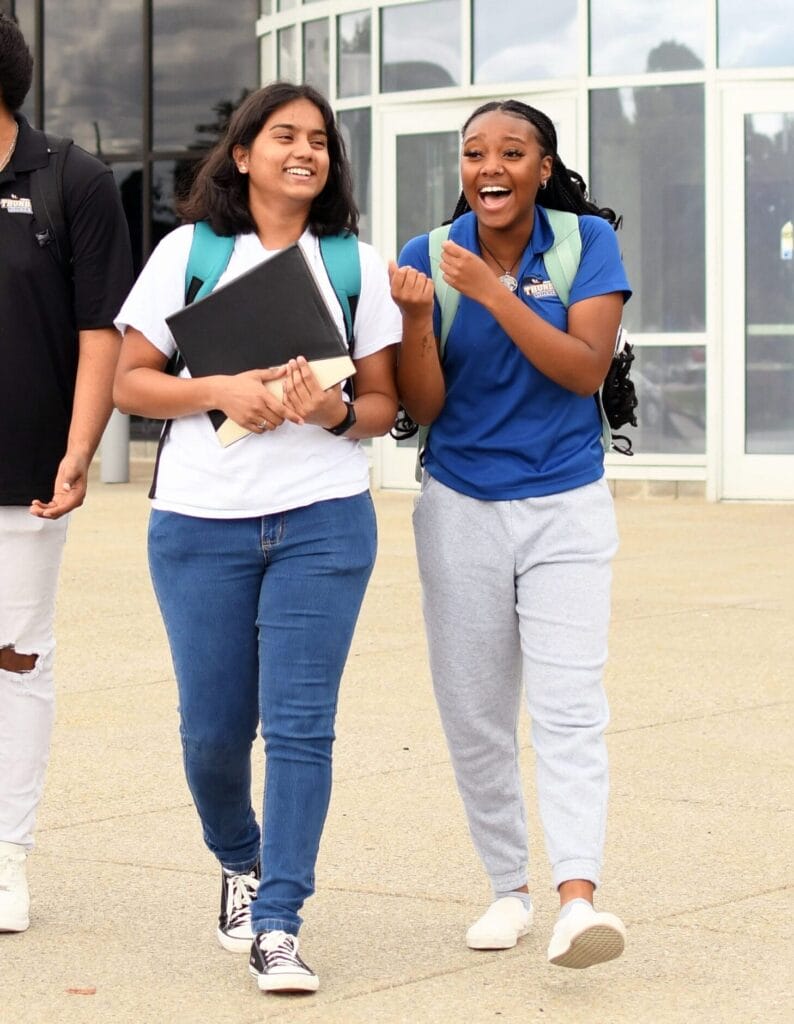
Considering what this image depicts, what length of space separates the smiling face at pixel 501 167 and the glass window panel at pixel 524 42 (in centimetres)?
1154

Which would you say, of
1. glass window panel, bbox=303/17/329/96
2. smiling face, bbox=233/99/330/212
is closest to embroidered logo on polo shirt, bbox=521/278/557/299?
smiling face, bbox=233/99/330/212

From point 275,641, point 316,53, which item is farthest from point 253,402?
point 316,53

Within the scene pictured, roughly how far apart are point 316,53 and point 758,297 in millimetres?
4704

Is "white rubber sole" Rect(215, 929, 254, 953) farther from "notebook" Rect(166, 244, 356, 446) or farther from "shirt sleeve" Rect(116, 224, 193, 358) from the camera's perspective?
"shirt sleeve" Rect(116, 224, 193, 358)

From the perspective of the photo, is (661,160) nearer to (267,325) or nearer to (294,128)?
(294,128)

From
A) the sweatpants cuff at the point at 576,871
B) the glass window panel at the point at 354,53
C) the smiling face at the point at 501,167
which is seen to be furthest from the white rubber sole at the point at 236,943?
the glass window panel at the point at 354,53

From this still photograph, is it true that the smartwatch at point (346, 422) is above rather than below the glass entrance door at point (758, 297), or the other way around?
below

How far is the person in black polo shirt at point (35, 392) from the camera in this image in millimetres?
4555

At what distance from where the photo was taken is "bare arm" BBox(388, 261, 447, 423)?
4.12 meters

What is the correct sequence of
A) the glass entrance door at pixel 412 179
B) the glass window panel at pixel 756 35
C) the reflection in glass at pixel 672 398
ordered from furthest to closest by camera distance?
the glass entrance door at pixel 412 179 → the reflection in glass at pixel 672 398 → the glass window panel at pixel 756 35

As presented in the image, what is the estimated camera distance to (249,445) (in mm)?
4117

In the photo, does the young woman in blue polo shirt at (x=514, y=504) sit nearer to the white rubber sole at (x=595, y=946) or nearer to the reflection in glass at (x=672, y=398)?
the white rubber sole at (x=595, y=946)

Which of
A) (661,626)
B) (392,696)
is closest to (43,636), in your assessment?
(392,696)

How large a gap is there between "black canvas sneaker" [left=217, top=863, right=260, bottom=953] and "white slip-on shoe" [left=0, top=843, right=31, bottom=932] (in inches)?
18.1
